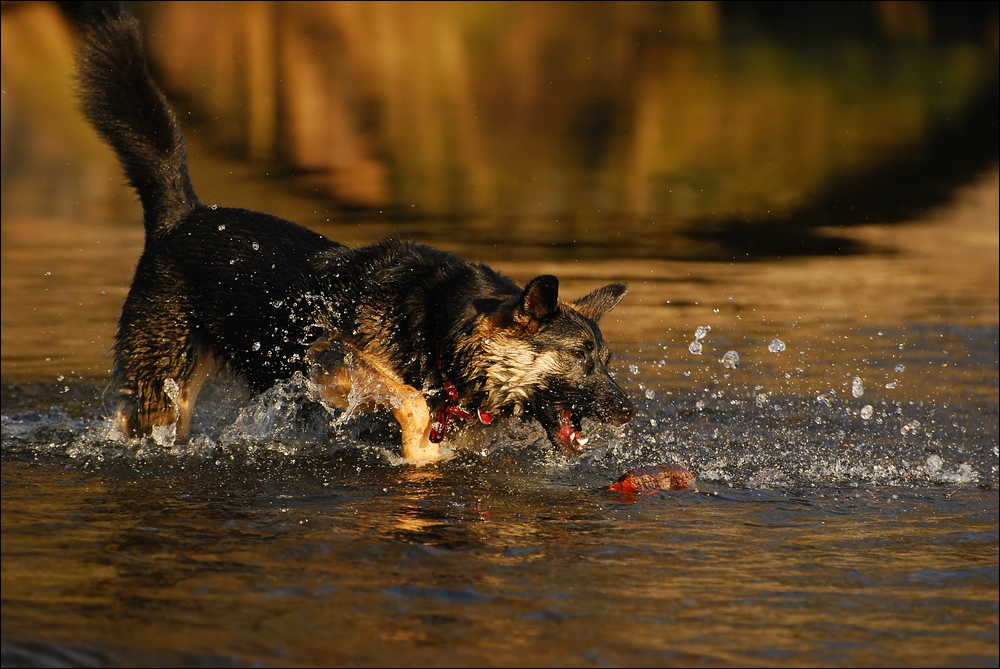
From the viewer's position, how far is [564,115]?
2153 cm

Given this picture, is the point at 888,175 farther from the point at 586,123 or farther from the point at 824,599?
the point at 824,599

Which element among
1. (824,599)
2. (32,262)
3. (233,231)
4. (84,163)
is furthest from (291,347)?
(84,163)

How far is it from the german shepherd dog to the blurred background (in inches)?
242

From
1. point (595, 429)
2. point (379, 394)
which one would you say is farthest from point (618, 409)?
point (379, 394)

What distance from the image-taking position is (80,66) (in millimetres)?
6773

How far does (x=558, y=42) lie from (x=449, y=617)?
942 inches

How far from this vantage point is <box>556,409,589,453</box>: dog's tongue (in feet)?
20.4

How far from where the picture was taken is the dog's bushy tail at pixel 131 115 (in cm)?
672

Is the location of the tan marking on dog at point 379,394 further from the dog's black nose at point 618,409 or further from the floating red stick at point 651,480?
the floating red stick at point 651,480

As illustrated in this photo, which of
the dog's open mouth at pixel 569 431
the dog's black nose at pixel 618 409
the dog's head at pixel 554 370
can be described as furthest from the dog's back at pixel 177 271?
the dog's black nose at pixel 618 409

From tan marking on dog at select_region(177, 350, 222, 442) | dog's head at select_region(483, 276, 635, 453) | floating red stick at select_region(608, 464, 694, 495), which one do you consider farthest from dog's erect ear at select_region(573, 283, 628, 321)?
tan marking on dog at select_region(177, 350, 222, 442)

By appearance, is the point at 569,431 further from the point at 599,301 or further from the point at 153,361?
the point at 153,361

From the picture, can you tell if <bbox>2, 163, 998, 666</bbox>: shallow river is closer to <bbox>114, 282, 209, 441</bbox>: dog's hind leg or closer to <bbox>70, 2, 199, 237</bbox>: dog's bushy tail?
<bbox>114, 282, 209, 441</bbox>: dog's hind leg

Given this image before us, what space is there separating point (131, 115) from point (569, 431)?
2.90 m
